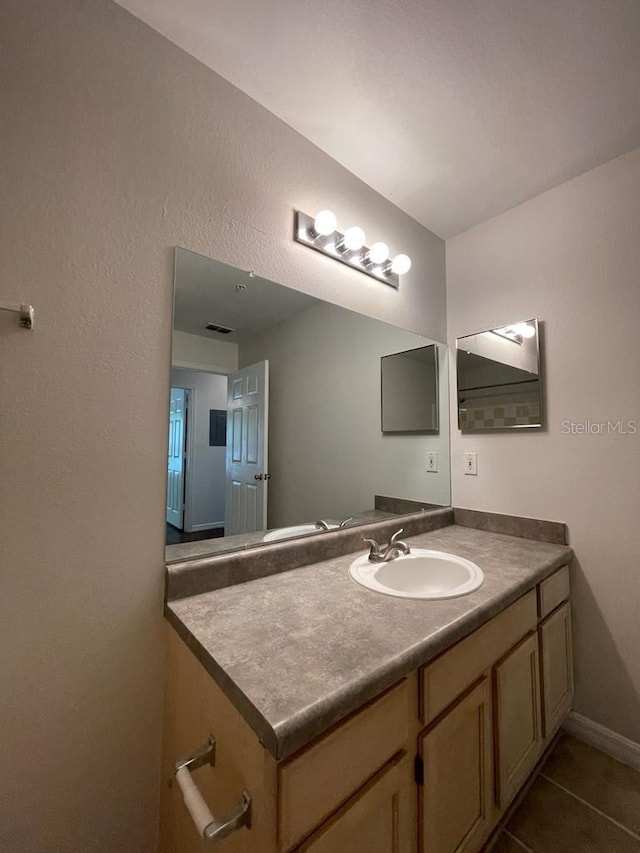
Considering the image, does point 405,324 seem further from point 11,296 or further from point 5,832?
point 5,832

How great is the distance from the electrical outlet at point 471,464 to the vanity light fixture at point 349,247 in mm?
938

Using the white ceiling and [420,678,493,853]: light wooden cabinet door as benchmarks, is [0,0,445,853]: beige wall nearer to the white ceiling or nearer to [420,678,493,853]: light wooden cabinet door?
the white ceiling

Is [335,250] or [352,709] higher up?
[335,250]

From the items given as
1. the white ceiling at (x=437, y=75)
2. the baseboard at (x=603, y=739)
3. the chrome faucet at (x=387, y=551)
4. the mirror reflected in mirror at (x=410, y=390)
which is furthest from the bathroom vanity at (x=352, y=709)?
the white ceiling at (x=437, y=75)

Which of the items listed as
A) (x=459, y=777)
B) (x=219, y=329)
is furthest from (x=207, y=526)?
(x=459, y=777)

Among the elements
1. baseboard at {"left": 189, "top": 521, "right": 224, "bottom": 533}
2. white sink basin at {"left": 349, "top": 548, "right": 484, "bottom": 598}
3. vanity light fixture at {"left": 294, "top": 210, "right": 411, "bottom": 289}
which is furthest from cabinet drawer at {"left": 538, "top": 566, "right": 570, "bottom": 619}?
vanity light fixture at {"left": 294, "top": 210, "right": 411, "bottom": 289}

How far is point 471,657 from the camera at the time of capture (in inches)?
35.9

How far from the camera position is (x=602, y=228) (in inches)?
57.1

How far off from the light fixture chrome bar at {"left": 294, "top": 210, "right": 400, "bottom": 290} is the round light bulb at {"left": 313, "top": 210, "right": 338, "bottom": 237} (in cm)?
3

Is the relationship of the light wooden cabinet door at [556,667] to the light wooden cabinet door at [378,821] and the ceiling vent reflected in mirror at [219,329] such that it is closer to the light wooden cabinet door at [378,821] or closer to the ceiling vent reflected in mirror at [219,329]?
the light wooden cabinet door at [378,821]

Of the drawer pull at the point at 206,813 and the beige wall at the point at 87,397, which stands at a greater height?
the beige wall at the point at 87,397

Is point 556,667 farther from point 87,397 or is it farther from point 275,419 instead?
point 87,397

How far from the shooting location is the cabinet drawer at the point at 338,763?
0.55 meters

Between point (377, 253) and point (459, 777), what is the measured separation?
1.76 m
